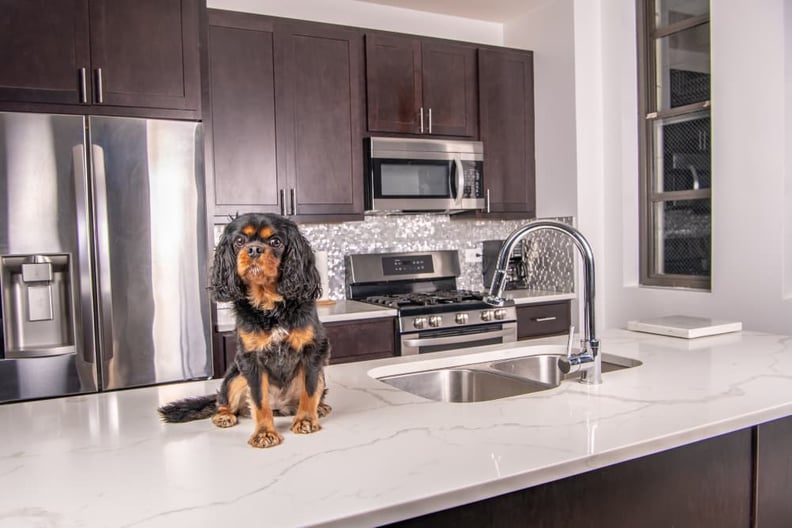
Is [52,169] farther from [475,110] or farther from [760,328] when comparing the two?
[760,328]

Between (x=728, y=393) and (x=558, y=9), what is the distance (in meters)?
3.10

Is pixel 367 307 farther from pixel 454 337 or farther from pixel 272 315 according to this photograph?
pixel 272 315

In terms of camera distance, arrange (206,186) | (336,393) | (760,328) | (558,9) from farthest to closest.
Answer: (558,9)
(760,328)
(206,186)
(336,393)

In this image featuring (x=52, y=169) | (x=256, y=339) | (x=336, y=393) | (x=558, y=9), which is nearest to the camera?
(x=256, y=339)

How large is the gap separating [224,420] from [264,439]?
0.17 m

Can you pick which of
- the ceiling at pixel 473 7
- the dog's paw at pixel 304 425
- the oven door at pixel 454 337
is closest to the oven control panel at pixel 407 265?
the oven door at pixel 454 337

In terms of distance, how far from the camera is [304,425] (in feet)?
4.00

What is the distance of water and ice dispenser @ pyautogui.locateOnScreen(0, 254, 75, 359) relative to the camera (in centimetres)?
250

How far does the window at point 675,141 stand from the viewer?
3.53 m

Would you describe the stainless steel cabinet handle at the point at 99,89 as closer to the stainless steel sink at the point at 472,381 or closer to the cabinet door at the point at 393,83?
the cabinet door at the point at 393,83

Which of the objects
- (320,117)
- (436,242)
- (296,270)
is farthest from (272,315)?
(436,242)

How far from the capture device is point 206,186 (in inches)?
111

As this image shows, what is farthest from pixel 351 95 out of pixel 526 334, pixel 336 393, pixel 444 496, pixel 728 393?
pixel 444 496

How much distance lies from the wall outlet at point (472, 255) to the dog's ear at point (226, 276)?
330cm
